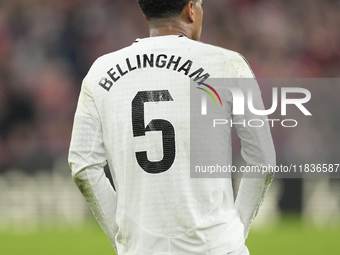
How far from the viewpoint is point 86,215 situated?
652 cm

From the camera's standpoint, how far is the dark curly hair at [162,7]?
1.99 metres

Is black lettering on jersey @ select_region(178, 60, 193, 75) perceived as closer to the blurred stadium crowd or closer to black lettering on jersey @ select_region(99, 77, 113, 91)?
black lettering on jersey @ select_region(99, 77, 113, 91)

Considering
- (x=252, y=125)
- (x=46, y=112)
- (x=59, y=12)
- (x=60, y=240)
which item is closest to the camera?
(x=252, y=125)

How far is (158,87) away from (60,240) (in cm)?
458

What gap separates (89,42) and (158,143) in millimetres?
7351

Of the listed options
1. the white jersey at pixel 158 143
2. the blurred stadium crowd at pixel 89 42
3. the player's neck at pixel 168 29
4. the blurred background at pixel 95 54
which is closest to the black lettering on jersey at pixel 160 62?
the white jersey at pixel 158 143

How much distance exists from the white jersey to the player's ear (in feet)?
0.33

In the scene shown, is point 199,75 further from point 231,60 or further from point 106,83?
point 106,83

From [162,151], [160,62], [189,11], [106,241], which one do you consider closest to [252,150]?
[162,151]

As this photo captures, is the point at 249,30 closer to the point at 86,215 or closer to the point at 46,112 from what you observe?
the point at 46,112

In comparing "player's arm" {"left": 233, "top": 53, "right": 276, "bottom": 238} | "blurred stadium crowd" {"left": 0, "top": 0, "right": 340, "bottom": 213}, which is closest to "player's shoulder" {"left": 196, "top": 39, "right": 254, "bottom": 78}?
"player's arm" {"left": 233, "top": 53, "right": 276, "bottom": 238}

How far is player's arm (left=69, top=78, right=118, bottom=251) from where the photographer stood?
80.3 inches

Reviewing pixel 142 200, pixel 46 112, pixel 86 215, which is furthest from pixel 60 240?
pixel 142 200

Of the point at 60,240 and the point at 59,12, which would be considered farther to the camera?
the point at 59,12
